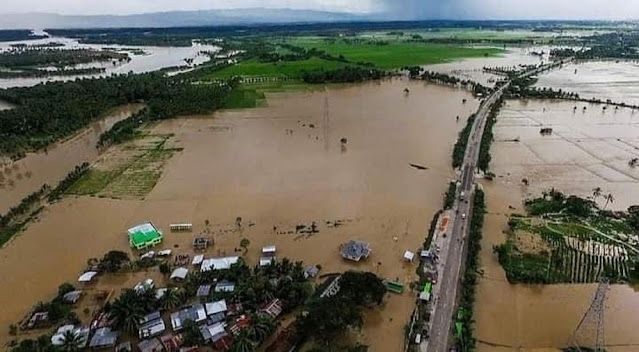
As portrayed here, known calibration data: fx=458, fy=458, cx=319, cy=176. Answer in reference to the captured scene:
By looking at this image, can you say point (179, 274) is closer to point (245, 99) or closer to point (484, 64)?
point (245, 99)

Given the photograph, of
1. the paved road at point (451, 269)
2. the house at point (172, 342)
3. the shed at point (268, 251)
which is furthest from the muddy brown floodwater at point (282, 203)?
the house at point (172, 342)

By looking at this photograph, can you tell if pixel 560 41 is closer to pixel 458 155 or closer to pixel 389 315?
pixel 458 155

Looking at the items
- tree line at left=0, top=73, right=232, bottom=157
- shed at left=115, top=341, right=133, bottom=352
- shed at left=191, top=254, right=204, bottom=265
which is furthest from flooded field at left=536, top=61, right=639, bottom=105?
shed at left=115, top=341, right=133, bottom=352

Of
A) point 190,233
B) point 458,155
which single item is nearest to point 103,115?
point 190,233

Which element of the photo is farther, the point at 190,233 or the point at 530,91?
the point at 530,91

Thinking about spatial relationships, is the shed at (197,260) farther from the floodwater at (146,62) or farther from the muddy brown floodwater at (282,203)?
the floodwater at (146,62)

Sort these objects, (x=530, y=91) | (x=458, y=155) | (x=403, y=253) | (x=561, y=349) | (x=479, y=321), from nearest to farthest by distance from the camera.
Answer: (x=561, y=349) → (x=479, y=321) → (x=403, y=253) → (x=458, y=155) → (x=530, y=91)

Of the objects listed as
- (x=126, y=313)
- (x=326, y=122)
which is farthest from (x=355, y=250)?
(x=326, y=122)

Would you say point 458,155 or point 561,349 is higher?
point 458,155
